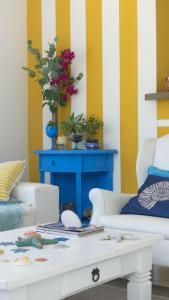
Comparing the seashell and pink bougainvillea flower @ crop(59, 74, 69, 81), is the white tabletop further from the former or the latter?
pink bougainvillea flower @ crop(59, 74, 69, 81)

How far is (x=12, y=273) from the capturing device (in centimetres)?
163

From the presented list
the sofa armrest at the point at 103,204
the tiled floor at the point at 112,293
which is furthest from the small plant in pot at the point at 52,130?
the tiled floor at the point at 112,293

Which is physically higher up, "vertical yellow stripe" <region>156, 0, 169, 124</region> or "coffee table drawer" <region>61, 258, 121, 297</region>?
"vertical yellow stripe" <region>156, 0, 169, 124</region>

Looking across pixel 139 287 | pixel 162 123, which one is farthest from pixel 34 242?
pixel 162 123

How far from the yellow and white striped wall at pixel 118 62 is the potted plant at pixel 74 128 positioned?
8.8 inches

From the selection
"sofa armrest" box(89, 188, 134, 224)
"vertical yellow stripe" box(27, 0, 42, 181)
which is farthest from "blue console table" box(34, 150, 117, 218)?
"sofa armrest" box(89, 188, 134, 224)

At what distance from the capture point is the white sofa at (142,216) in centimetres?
267

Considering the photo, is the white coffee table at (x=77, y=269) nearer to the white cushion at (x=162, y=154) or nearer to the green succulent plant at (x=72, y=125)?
the white cushion at (x=162, y=154)

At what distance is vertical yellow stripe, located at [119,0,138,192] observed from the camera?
14.3 feet

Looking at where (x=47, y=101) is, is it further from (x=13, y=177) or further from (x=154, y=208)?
(x=154, y=208)

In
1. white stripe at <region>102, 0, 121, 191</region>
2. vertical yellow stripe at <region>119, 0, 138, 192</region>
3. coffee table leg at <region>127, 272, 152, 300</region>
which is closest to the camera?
coffee table leg at <region>127, 272, 152, 300</region>

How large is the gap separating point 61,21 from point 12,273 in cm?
360

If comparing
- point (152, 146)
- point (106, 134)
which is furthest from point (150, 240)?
point (106, 134)

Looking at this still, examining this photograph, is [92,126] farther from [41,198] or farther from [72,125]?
[41,198]
